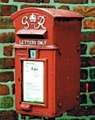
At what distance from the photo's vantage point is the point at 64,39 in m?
3.32

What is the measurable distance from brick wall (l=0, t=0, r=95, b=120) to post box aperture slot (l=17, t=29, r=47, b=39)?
2.89ft

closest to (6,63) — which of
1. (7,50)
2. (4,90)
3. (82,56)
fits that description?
(7,50)

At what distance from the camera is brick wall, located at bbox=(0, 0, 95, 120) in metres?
4.16

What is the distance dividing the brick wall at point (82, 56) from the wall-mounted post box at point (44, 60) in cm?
82

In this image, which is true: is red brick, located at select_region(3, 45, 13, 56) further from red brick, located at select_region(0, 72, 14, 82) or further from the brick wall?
red brick, located at select_region(0, 72, 14, 82)

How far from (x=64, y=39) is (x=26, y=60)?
373 millimetres

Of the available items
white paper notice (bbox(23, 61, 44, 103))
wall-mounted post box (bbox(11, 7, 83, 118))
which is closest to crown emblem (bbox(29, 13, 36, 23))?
wall-mounted post box (bbox(11, 7, 83, 118))

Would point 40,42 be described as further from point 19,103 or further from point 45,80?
point 19,103

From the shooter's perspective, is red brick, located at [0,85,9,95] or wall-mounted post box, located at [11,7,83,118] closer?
wall-mounted post box, located at [11,7,83,118]

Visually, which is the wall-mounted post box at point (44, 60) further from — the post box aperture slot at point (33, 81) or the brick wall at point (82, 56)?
the brick wall at point (82, 56)

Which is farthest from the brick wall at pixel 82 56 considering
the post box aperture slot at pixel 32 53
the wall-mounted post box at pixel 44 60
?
the post box aperture slot at pixel 32 53

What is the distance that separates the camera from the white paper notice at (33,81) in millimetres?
3250

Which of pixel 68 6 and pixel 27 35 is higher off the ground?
pixel 68 6

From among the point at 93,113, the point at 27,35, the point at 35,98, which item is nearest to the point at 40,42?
the point at 27,35
